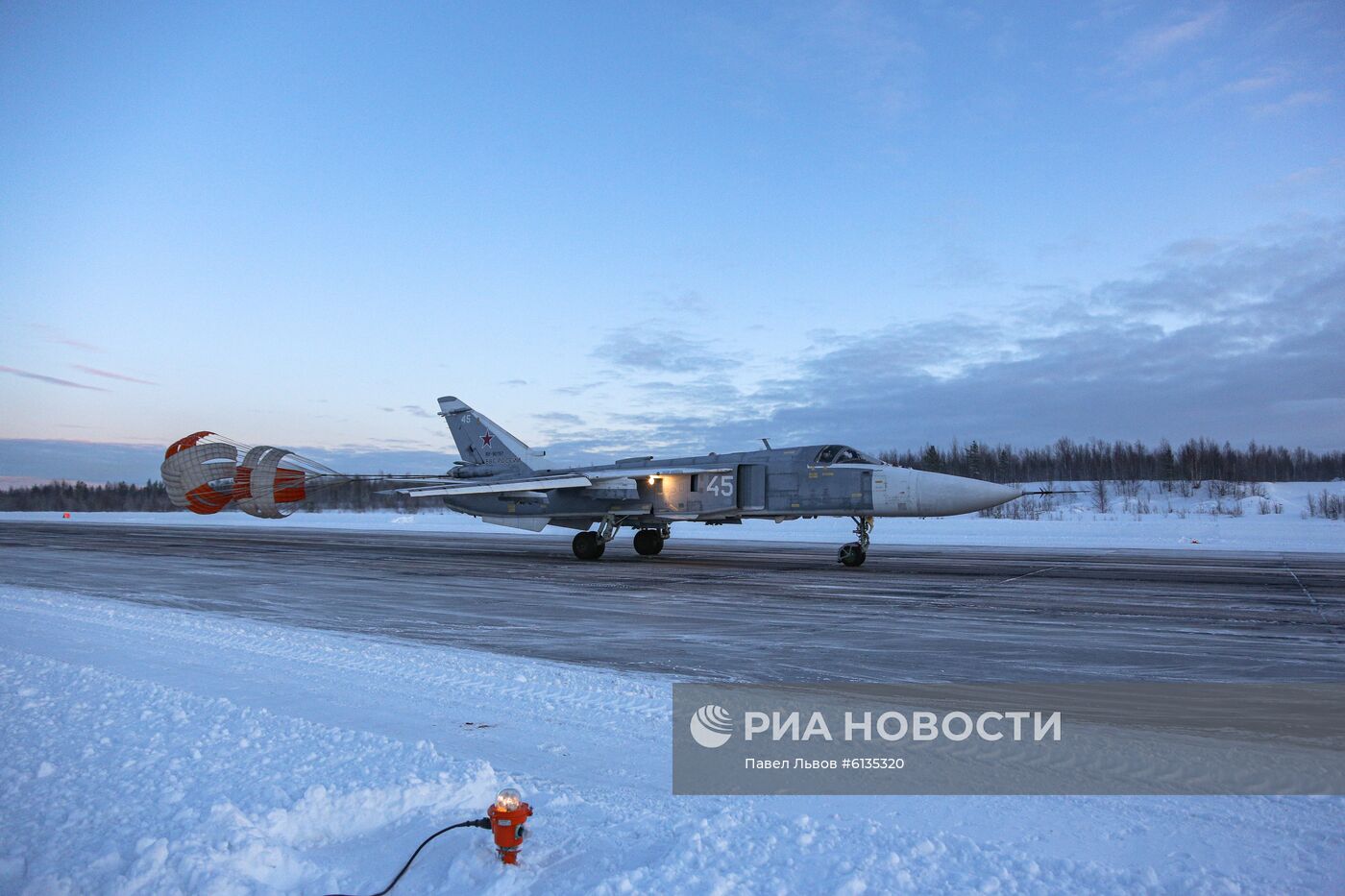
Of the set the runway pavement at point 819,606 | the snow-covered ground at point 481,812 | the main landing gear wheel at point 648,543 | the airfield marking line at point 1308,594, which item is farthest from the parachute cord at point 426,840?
the main landing gear wheel at point 648,543

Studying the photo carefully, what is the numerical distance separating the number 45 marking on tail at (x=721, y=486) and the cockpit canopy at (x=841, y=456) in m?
2.15

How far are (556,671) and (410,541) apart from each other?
2408 cm

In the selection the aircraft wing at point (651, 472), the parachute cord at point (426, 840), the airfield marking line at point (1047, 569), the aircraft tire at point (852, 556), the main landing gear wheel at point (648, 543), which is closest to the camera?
the parachute cord at point (426, 840)

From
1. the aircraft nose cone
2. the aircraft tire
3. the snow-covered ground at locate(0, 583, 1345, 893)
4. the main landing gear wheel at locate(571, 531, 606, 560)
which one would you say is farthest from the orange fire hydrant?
the main landing gear wheel at locate(571, 531, 606, 560)

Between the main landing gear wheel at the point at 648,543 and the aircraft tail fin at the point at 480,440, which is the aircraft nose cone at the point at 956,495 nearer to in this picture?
the main landing gear wheel at the point at 648,543

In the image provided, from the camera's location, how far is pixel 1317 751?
4.40 m

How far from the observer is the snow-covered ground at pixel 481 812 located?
9.64 ft

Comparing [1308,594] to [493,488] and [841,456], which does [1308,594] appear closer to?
[841,456]

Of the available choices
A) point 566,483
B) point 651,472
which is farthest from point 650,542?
point 566,483

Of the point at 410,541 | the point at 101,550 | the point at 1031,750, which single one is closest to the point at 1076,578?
the point at 1031,750

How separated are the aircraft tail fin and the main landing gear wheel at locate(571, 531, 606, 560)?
3950 millimetres

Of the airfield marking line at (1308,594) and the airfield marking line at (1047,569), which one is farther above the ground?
the airfield marking line at (1308,594)

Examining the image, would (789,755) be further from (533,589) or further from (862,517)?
(862,517)

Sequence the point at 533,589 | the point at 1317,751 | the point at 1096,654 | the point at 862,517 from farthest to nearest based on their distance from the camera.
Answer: the point at 862,517 < the point at 533,589 < the point at 1096,654 < the point at 1317,751
